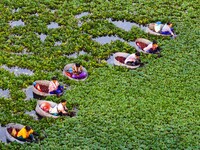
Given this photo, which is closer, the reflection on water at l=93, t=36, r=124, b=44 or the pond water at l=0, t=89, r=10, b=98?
the pond water at l=0, t=89, r=10, b=98

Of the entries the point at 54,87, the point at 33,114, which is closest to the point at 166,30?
the point at 54,87

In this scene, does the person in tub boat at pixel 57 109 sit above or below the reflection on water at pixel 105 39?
below

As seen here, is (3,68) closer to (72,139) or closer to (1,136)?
(1,136)

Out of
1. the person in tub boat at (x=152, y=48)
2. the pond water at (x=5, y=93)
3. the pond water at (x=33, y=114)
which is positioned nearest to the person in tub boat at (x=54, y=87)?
the pond water at (x=33, y=114)

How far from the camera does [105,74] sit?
67.8 ft

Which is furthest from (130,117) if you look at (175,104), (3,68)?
(3,68)

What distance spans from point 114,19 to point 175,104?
25.2 ft

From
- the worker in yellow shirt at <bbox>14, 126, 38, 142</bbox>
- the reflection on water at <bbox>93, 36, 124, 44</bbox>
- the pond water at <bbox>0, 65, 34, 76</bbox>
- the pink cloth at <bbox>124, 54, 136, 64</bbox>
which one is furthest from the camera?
the reflection on water at <bbox>93, 36, 124, 44</bbox>

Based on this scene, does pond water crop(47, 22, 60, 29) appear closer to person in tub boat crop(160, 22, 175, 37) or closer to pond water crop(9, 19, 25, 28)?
pond water crop(9, 19, 25, 28)

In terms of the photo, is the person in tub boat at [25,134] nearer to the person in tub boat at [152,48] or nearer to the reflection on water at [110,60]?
the reflection on water at [110,60]

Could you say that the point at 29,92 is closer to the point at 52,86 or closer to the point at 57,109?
the point at 52,86

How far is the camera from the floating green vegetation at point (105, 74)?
57.3 feet

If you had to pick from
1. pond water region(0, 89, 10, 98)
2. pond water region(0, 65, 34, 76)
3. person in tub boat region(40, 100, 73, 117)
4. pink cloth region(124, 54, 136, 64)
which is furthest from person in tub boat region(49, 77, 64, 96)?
pink cloth region(124, 54, 136, 64)

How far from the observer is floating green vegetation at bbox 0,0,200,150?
1747 cm
